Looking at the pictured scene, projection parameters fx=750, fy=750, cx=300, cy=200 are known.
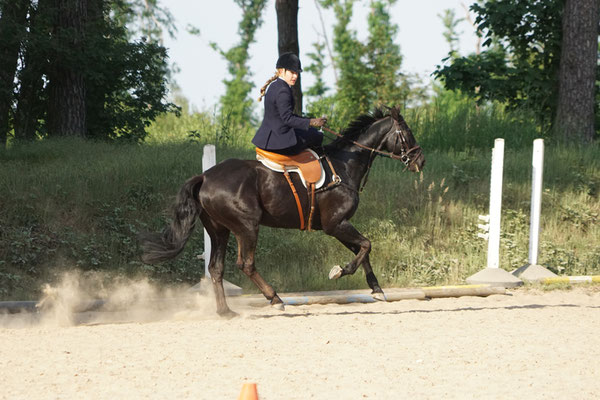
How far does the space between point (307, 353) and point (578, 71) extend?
42.7ft

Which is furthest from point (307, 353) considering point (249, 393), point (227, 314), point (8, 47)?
point (8, 47)

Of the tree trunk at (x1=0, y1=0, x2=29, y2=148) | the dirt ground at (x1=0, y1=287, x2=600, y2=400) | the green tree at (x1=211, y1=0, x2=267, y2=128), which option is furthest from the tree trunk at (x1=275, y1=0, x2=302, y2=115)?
the green tree at (x1=211, y1=0, x2=267, y2=128)

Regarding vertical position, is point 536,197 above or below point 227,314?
above

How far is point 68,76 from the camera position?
51.0ft

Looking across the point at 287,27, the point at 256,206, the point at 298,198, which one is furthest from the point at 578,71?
the point at 256,206

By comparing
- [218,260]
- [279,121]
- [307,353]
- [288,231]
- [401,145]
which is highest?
[279,121]

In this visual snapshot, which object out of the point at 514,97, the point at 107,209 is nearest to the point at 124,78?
the point at 107,209

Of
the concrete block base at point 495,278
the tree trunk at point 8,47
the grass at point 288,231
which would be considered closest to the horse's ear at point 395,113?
the grass at point 288,231

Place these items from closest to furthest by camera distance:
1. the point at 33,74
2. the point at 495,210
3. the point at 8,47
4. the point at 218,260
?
the point at 218,260 → the point at 495,210 → the point at 8,47 → the point at 33,74

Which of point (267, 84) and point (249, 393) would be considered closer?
point (249, 393)

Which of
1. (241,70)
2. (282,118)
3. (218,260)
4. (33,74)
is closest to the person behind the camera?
(282,118)

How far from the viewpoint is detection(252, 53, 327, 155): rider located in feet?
25.3

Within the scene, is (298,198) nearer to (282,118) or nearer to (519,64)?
(282,118)

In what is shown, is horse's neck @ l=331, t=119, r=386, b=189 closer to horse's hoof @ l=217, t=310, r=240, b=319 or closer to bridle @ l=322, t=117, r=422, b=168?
bridle @ l=322, t=117, r=422, b=168
